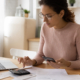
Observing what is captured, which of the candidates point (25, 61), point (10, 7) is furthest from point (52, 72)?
point (10, 7)

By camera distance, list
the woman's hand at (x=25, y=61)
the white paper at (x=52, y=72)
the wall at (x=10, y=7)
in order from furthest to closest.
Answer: the wall at (x=10, y=7), the woman's hand at (x=25, y=61), the white paper at (x=52, y=72)

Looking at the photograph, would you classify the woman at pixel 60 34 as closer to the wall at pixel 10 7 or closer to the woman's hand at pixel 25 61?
the woman's hand at pixel 25 61

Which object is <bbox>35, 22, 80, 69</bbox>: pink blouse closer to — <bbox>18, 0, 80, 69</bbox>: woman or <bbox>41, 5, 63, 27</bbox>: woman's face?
<bbox>18, 0, 80, 69</bbox>: woman

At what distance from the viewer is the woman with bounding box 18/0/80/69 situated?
1284 millimetres

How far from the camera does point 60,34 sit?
138 cm

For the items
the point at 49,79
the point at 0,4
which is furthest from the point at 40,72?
the point at 0,4

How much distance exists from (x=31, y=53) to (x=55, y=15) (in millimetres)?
527

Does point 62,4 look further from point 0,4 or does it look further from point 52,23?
point 0,4

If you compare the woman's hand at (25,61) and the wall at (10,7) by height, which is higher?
the wall at (10,7)

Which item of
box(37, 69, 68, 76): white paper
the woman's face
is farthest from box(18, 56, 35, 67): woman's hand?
the woman's face

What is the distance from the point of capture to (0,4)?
3010 millimetres

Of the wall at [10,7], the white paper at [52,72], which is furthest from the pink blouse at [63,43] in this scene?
the wall at [10,7]

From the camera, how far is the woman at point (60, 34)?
128cm

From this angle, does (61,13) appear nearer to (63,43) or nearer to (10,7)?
(63,43)
